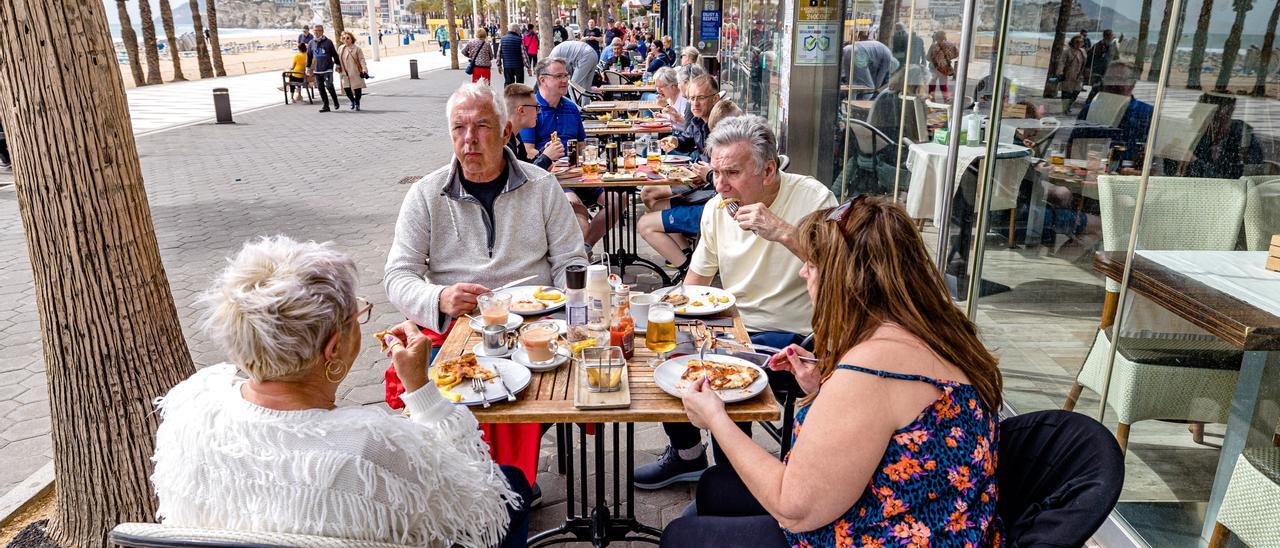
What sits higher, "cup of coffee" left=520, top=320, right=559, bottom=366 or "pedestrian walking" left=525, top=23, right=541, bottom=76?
"pedestrian walking" left=525, top=23, right=541, bottom=76

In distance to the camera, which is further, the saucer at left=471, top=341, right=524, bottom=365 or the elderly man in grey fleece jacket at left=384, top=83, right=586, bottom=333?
the elderly man in grey fleece jacket at left=384, top=83, right=586, bottom=333

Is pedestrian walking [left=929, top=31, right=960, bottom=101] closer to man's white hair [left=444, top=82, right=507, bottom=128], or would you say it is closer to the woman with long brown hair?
man's white hair [left=444, top=82, right=507, bottom=128]

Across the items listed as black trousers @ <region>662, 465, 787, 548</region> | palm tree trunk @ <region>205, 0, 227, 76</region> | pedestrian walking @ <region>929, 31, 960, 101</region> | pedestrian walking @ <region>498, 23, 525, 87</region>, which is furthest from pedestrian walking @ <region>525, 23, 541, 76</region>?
black trousers @ <region>662, 465, 787, 548</region>

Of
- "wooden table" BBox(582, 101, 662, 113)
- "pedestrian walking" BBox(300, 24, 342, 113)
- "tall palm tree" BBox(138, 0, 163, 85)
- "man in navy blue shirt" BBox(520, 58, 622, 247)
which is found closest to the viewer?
"man in navy blue shirt" BBox(520, 58, 622, 247)

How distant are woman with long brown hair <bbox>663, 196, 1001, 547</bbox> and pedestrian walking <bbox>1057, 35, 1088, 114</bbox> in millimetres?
1972

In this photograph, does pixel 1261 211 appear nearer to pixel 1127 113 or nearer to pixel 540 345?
pixel 1127 113

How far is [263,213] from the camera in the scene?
858cm

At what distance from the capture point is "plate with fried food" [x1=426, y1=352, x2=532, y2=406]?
2213 mm

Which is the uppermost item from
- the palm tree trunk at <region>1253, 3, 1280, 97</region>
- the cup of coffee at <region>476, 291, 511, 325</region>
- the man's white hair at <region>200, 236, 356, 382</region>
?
the palm tree trunk at <region>1253, 3, 1280, 97</region>

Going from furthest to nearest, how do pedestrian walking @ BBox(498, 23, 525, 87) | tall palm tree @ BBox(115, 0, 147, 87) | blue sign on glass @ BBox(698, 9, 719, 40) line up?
tall palm tree @ BBox(115, 0, 147, 87) < pedestrian walking @ BBox(498, 23, 525, 87) < blue sign on glass @ BBox(698, 9, 719, 40)

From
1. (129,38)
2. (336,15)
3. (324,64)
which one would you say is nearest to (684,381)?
(324,64)

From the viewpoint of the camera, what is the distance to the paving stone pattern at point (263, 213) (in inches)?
155

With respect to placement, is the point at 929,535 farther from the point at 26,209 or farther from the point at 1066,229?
the point at 26,209

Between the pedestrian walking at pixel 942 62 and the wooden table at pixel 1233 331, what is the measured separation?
198cm
